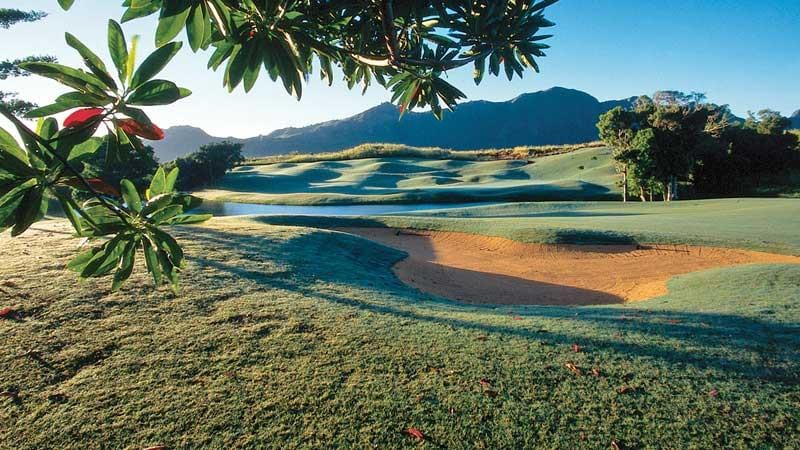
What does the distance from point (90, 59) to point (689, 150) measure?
32.8 meters

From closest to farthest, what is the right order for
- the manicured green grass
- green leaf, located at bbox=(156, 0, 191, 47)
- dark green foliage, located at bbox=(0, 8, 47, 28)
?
green leaf, located at bbox=(156, 0, 191, 47), dark green foliage, located at bbox=(0, 8, 47, 28), the manicured green grass

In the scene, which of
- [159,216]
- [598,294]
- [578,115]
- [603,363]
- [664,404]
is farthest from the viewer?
[578,115]

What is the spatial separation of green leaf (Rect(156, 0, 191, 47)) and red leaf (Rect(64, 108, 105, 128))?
38 cm

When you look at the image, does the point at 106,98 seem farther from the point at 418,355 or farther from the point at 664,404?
the point at 664,404

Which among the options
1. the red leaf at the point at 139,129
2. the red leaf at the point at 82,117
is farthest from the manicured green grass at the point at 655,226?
the red leaf at the point at 82,117

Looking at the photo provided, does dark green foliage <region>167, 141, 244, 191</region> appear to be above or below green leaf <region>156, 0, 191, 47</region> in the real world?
above

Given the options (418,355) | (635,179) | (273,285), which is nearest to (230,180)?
(635,179)

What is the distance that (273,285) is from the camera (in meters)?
6.51

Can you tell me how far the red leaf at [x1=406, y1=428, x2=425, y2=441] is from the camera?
2.94m

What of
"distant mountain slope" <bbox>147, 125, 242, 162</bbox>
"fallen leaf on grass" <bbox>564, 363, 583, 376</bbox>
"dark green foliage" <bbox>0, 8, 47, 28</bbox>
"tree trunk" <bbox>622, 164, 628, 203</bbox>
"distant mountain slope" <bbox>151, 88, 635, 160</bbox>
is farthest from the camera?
"distant mountain slope" <bbox>147, 125, 242, 162</bbox>

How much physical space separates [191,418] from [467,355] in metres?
2.44

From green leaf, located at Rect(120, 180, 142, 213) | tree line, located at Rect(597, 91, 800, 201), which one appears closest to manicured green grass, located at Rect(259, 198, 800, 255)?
tree line, located at Rect(597, 91, 800, 201)

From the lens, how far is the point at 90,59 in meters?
1.25

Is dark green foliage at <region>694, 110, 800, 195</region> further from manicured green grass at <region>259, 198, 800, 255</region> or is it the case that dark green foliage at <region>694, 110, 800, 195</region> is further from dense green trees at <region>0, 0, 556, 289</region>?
dense green trees at <region>0, 0, 556, 289</region>
